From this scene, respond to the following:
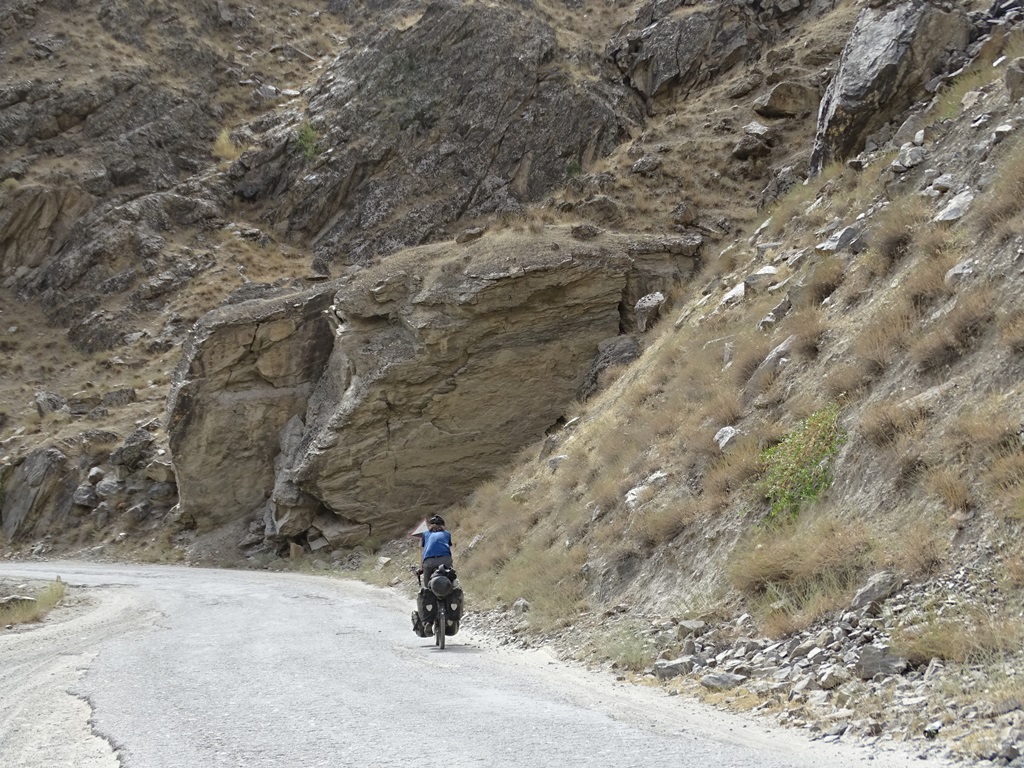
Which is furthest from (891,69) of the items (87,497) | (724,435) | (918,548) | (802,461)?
(87,497)

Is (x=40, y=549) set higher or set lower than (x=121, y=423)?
lower

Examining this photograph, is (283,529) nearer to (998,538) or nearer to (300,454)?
(300,454)

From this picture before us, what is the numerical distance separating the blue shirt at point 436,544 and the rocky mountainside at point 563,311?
4.53 ft

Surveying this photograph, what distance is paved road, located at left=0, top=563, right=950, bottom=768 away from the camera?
16.7ft

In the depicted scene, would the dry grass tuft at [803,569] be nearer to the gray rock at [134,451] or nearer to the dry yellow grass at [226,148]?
the gray rock at [134,451]

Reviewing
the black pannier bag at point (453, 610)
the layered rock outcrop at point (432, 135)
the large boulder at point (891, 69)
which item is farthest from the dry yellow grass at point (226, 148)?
the black pannier bag at point (453, 610)

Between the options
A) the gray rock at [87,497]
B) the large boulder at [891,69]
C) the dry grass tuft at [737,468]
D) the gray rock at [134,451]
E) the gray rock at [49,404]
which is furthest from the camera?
the gray rock at [49,404]

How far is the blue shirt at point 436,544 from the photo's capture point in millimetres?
11141

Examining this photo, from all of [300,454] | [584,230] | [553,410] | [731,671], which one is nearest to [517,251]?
[584,230]

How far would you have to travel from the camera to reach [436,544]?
36.7 ft

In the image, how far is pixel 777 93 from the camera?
3080cm

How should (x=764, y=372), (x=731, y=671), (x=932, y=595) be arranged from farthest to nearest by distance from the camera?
(x=764, y=372)
(x=731, y=671)
(x=932, y=595)

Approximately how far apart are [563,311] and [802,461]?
15.7 meters

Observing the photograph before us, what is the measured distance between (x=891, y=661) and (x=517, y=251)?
63.8 feet
